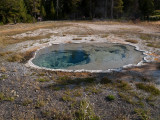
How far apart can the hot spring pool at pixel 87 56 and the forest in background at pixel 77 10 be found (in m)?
28.6

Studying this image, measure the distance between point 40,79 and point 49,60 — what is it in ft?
16.1

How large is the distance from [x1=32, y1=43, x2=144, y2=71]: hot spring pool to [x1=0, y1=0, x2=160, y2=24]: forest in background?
93.9 feet

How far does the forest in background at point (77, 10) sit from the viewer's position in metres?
41.0

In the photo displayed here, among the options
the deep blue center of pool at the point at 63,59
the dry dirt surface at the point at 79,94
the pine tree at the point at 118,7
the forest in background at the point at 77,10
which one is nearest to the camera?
the dry dirt surface at the point at 79,94

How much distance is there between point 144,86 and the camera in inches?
336

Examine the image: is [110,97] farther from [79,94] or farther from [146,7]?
[146,7]

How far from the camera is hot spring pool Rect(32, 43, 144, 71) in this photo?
12.7m

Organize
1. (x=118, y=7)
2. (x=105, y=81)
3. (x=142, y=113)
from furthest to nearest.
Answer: (x=118, y=7) < (x=105, y=81) < (x=142, y=113)

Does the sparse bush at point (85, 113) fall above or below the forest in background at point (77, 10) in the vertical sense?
below

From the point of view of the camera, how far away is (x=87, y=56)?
1516 cm

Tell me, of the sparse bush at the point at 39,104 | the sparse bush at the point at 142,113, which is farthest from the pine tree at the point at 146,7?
the sparse bush at the point at 39,104

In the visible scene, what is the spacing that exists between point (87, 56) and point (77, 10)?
4078 centimetres

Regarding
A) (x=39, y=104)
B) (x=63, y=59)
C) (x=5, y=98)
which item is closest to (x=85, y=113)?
(x=39, y=104)

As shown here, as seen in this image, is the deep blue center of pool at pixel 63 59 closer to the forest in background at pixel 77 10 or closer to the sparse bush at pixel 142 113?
the sparse bush at pixel 142 113
